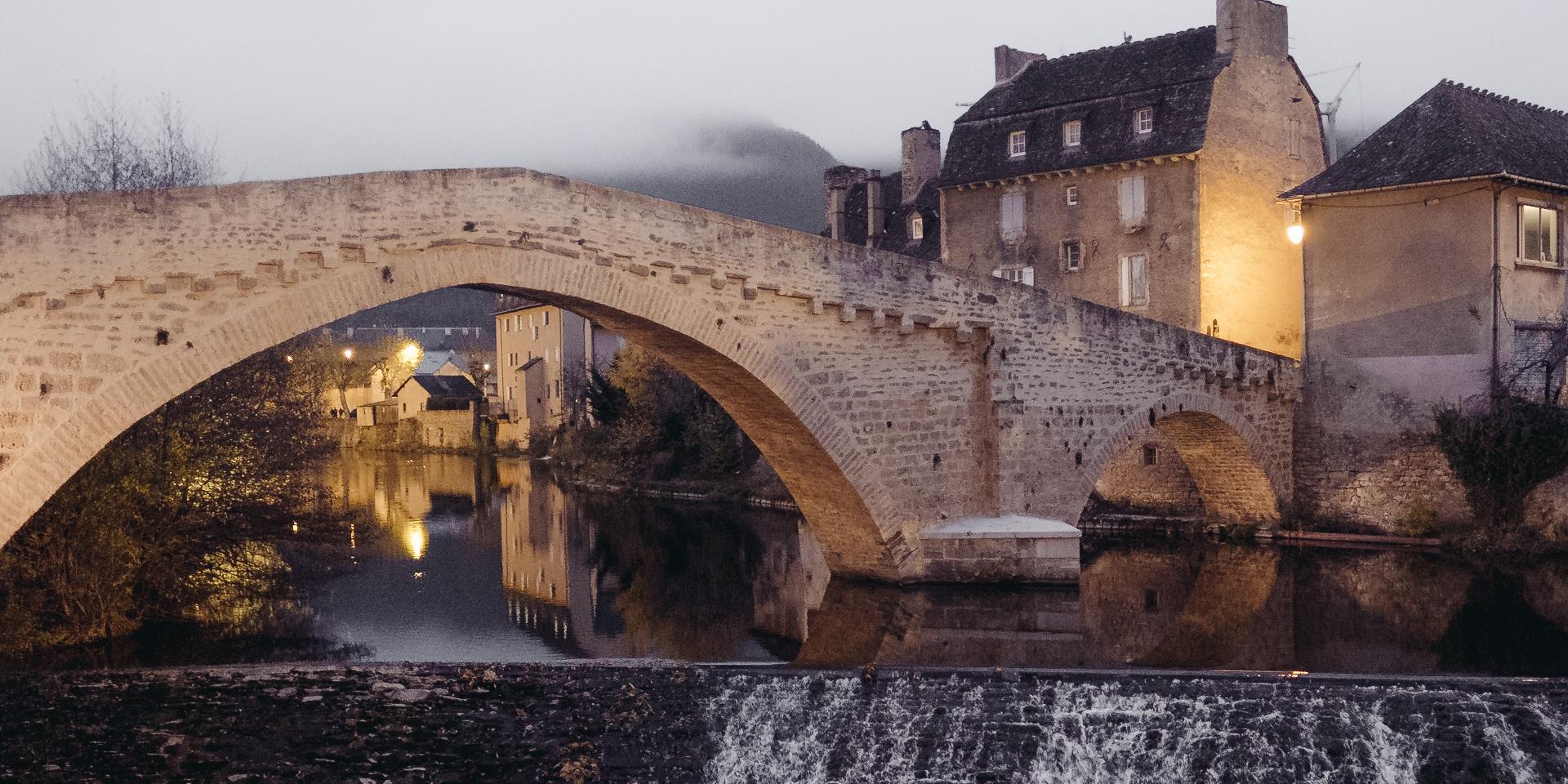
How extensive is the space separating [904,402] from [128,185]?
9.86m

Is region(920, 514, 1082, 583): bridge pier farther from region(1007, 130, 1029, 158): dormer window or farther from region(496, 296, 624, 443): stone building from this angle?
region(496, 296, 624, 443): stone building

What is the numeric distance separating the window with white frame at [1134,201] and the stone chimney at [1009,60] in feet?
18.7

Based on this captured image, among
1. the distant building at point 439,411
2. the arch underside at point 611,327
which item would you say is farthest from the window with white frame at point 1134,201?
the distant building at point 439,411

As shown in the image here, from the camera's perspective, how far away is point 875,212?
34219mm

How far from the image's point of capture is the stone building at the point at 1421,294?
1884cm

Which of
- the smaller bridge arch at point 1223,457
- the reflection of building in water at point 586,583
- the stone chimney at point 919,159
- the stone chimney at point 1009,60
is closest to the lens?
the reflection of building in water at point 586,583

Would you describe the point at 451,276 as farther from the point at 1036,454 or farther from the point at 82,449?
the point at 1036,454

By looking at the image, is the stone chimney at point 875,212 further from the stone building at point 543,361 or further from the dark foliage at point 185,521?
the dark foliage at point 185,521

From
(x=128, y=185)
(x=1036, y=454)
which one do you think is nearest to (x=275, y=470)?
(x=128, y=185)

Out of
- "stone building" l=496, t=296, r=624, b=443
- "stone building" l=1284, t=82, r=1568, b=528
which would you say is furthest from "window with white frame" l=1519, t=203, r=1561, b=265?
"stone building" l=496, t=296, r=624, b=443

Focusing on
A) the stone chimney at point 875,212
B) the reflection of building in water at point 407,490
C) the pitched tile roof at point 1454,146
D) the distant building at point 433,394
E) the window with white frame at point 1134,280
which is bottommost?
the reflection of building in water at point 407,490

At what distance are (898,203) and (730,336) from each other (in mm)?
21288

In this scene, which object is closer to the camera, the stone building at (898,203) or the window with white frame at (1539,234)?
the window with white frame at (1539,234)

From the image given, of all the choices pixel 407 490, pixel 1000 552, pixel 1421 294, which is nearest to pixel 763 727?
pixel 1000 552
